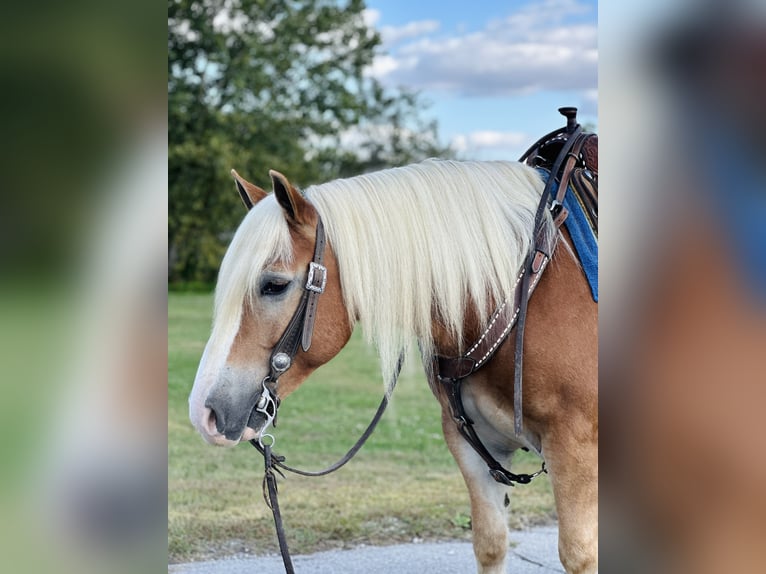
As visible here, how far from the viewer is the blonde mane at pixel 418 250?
6.82 feet

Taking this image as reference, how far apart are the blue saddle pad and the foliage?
17512 mm

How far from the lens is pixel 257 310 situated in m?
1.99

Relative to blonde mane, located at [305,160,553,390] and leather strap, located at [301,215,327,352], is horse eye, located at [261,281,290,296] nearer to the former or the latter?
leather strap, located at [301,215,327,352]

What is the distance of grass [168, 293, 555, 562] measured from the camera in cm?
Result: 414

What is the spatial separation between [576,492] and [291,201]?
111cm

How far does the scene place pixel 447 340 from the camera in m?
2.19

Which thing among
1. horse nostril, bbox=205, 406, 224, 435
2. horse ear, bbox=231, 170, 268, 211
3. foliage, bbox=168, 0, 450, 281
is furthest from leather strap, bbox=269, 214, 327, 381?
foliage, bbox=168, 0, 450, 281

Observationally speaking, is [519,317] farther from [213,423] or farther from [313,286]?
[213,423]

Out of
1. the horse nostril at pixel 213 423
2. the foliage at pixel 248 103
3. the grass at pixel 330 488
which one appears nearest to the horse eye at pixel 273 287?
the horse nostril at pixel 213 423
